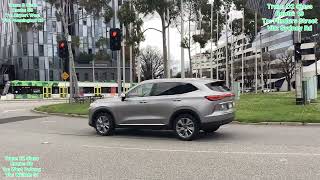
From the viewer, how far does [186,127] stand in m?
12.9

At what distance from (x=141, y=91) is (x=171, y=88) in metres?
0.99

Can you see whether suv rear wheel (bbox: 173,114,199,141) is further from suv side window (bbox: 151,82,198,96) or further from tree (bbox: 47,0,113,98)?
tree (bbox: 47,0,113,98)

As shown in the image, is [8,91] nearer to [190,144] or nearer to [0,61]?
[0,61]

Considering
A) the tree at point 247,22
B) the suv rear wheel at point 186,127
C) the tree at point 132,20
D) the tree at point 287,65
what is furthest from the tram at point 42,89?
the suv rear wheel at point 186,127

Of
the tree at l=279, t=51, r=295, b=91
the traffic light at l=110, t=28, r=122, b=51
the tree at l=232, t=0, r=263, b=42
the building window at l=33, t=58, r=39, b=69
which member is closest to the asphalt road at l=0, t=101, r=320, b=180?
the traffic light at l=110, t=28, r=122, b=51

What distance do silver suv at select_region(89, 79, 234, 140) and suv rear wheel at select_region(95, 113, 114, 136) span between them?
0.10 ft

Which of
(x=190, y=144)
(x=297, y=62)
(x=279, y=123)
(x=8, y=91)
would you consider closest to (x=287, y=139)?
(x=190, y=144)

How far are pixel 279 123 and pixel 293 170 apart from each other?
29.2 ft

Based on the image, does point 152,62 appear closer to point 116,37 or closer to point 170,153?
point 116,37

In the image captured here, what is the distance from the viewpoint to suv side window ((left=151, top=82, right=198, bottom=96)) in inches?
514

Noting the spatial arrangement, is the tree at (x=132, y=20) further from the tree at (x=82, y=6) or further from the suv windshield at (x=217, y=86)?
the suv windshield at (x=217, y=86)

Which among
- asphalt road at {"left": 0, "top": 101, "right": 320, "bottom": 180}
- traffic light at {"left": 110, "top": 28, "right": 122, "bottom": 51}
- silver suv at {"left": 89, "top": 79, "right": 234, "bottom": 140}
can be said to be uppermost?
traffic light at {"left": 110, "top": 28, "right": 122, "bottom": 51}

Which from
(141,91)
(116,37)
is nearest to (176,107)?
(141,91)

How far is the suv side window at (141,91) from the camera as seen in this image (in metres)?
13.6
